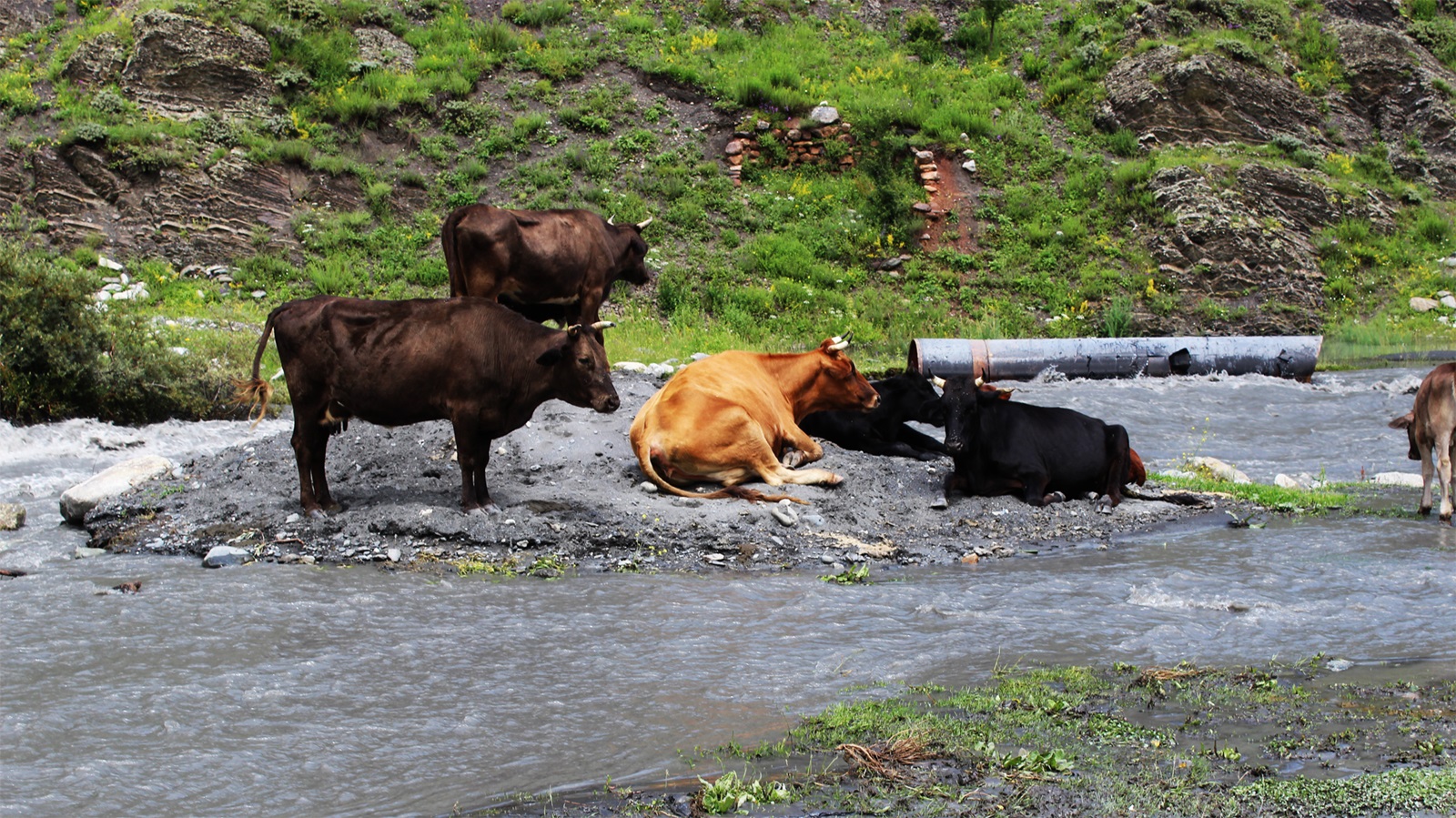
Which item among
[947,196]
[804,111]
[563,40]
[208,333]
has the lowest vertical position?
[208,333]

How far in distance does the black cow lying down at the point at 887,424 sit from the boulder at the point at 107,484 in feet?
21.5

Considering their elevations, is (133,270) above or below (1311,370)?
above

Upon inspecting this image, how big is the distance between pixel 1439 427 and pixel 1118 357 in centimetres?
1058

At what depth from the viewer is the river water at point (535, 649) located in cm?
508

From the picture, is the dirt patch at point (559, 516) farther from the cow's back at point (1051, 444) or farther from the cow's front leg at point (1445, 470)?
→ the cow's front leg at point (1445, 470)

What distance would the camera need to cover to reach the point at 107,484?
10.7m

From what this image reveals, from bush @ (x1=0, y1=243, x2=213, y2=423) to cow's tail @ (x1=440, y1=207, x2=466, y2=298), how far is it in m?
5.35

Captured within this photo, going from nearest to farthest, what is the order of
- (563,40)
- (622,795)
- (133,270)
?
(622,795)
(133,270)
(563,40)

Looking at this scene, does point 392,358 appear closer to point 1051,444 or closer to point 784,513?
point 784,513

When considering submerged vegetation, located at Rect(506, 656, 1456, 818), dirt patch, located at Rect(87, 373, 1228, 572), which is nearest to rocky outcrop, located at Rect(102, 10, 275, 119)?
dirt patch, located at Rect(87, 373, 1228, 572)

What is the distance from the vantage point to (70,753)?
17.3 ft

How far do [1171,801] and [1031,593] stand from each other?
3764 mm

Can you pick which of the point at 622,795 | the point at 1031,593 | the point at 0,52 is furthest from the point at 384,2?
the point at 622,795

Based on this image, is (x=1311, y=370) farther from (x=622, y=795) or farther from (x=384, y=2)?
(x=384, y=2)
